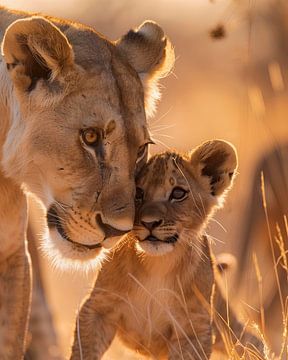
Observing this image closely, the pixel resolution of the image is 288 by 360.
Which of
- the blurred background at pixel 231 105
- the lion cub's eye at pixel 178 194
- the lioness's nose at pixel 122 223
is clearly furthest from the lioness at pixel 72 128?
the blurred background at pixel 231 105

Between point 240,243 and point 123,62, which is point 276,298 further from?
point 123,62

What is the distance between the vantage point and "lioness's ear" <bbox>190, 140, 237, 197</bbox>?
5359mm

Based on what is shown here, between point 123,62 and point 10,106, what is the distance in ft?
1.55

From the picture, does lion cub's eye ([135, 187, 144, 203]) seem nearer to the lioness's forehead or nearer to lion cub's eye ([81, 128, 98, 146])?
the lioness's forehead

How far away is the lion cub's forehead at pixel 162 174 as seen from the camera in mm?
5141

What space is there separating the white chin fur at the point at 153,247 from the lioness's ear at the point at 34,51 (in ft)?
2.31

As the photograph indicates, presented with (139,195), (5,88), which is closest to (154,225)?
(139,195)

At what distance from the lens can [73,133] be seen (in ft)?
15.5

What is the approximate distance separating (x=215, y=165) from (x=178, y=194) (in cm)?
27

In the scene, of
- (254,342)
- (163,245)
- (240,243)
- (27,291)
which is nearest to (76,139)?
(163,245)

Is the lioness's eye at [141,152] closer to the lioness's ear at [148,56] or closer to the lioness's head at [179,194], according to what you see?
the lioness's head at [179,194]

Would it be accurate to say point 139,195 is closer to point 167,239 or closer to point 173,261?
point 167,239

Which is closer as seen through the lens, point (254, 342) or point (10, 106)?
point (10, 106)

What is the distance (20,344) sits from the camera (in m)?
5.51
